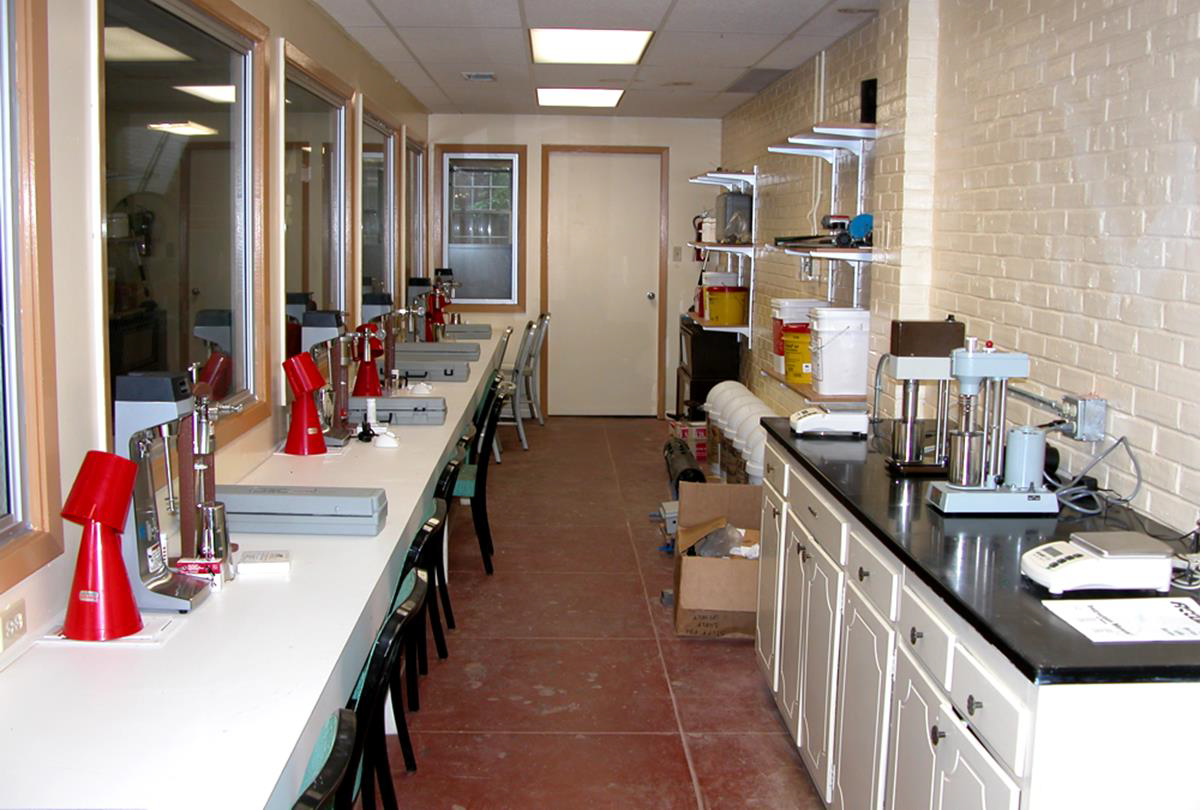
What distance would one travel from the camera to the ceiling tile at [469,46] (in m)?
5.44

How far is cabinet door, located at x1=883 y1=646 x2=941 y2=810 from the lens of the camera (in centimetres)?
211

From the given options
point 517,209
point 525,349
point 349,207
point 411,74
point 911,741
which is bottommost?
point 911,741

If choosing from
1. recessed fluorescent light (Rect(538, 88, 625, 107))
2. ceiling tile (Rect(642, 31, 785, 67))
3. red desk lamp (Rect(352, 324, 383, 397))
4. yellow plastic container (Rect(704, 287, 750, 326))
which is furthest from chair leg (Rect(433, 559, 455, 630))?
recessed fluorescent light (Rect(538, 88, 625, 107))

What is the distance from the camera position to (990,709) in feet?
6.01

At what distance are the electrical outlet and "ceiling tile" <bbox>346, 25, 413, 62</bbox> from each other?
3811 millimetres

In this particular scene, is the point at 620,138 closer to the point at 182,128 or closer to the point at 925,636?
the point at 182,128

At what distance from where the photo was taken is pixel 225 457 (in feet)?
10.8

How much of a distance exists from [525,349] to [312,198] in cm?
336

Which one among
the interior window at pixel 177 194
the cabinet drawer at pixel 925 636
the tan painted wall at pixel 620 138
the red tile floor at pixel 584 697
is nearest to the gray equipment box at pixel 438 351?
the red tile floor at pixel 584 697

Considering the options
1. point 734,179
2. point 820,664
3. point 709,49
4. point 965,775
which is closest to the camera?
point 965,775

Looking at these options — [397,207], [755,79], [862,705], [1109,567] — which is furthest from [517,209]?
[1109,567]

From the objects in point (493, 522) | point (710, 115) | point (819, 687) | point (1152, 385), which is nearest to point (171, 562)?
point (819, 687)

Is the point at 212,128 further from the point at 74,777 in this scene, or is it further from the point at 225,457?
the point at 74,777

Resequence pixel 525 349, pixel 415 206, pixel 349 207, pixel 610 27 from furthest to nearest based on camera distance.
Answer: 1. pixel 415 206
2. pixel 525 349
3. pixel 349 207
4. pixel 610 27
